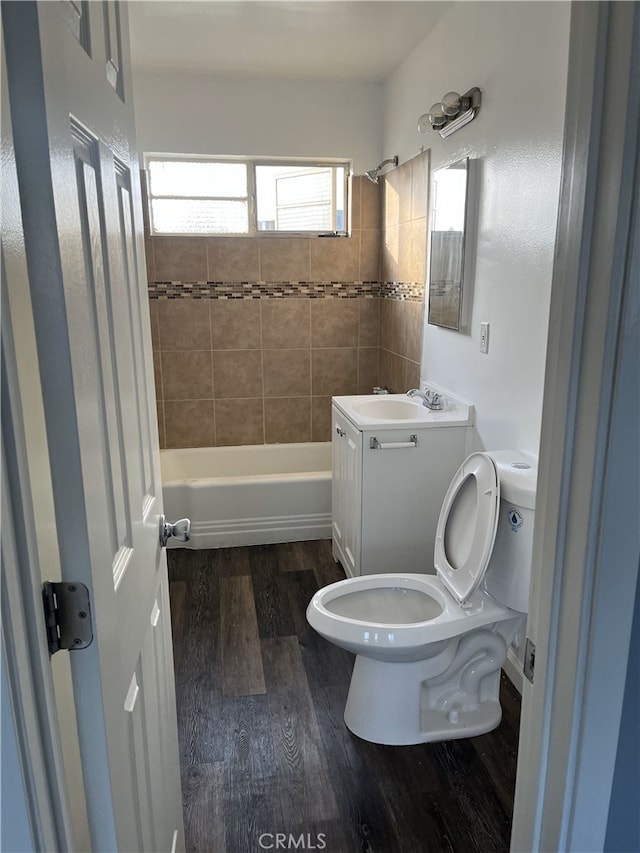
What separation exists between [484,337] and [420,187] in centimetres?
108

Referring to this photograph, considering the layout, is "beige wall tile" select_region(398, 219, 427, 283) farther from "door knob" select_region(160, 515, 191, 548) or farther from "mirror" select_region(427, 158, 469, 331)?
"door knob" select_region(160, 515, 191, 548)

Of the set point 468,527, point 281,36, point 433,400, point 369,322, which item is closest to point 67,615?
point 468,527

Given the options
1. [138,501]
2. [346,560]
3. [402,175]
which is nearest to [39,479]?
[138,501]

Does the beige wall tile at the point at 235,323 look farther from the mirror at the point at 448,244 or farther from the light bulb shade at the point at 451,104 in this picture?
the light bulb shade at the point at 451,104

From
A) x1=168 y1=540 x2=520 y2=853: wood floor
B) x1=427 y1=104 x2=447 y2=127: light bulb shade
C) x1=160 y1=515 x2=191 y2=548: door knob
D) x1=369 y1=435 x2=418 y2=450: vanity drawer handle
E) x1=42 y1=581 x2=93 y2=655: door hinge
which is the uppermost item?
x1=427 y1=104 x2=447 y2=127: light bulb shade

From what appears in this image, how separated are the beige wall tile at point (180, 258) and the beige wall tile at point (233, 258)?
5 cm

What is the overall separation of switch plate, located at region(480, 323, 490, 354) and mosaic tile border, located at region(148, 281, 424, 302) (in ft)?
4.13

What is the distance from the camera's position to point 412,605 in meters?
2.19

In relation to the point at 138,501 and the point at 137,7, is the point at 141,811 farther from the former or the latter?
the point at 137,7

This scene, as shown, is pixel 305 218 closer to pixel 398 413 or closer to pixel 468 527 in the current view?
pixel 398 413

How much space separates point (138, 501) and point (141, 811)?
1.72 feet

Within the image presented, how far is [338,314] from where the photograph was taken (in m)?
4.07

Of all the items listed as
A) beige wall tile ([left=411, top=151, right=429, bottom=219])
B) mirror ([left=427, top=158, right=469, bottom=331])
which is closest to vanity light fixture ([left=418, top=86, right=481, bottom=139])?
mirror ([left=427, top=158, right=469, bottom=331])

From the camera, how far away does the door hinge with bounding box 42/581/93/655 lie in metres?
0.73
